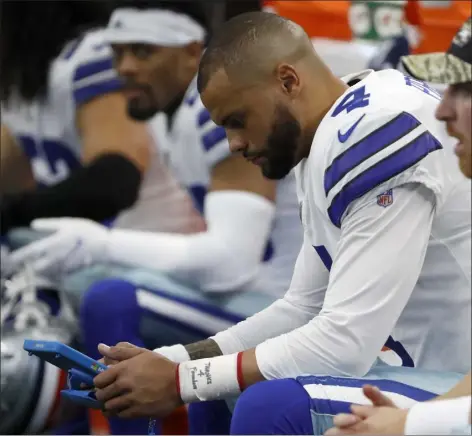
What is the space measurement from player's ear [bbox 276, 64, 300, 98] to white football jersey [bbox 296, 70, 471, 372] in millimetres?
39

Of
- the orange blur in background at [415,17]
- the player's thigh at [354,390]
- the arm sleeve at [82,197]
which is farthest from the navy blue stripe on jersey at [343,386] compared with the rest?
the arm sleeve at [82,197]

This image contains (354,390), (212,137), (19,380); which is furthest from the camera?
(212,137)

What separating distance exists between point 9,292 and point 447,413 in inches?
38.7

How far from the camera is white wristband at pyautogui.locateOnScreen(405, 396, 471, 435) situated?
88 centimetres

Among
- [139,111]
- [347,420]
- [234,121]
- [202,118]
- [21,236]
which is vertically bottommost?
[21,236]

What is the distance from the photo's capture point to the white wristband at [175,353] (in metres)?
1.20

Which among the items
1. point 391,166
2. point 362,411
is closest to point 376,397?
point 362,411

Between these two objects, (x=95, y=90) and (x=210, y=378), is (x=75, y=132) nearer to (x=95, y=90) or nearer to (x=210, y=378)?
(x=95, y=90)

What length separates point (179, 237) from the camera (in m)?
1.93

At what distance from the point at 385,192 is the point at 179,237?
868 mm

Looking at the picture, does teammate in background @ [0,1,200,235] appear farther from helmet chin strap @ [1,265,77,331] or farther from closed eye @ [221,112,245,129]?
closed eye @ [221,112,245,129]

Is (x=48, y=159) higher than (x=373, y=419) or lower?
lower

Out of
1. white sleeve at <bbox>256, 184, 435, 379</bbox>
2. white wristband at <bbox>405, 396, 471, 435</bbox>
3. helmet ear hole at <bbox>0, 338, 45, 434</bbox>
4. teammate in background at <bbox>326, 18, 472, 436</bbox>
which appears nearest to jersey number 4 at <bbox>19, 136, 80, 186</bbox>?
helmet ear hole at <bbox>0, 338, 45, 434</bbox>

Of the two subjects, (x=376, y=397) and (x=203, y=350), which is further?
(x=203, y=350)
